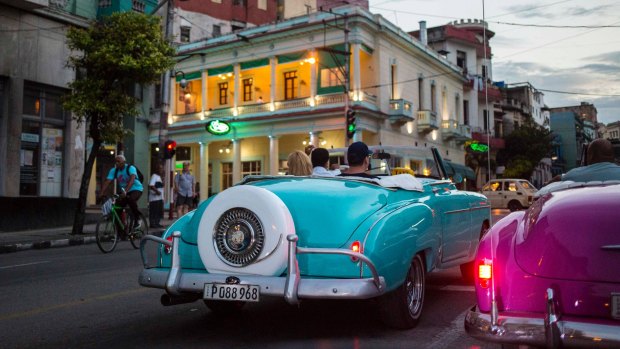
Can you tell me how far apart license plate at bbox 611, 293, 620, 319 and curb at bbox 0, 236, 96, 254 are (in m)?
11.8

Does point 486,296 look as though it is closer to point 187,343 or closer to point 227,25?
point 187,343

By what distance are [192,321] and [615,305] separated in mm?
3285

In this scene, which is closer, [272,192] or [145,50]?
[272,192]

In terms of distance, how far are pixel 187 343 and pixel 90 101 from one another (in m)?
11.9

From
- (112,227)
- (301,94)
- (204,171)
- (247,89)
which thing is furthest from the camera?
(204,171)

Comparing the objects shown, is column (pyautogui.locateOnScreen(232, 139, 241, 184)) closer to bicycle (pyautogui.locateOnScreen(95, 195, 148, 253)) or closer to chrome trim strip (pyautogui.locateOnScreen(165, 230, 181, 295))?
bicycle (pyautogui.locateOnScreen(95, 195, 148, 253))

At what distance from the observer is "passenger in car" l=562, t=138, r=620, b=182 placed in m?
4.75

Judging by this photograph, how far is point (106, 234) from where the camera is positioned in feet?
35.1

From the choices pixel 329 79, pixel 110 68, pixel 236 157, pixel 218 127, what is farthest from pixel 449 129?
pixel 110 68

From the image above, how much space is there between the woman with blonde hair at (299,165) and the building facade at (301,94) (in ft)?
75.9

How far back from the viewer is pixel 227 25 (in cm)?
4650

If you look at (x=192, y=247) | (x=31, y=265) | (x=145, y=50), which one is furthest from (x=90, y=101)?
(x=192, y=247)

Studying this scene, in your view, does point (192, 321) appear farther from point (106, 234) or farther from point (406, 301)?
point (106, 234)

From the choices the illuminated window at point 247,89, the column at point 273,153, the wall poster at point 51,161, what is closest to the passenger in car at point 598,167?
the wall poster at point 51,161
